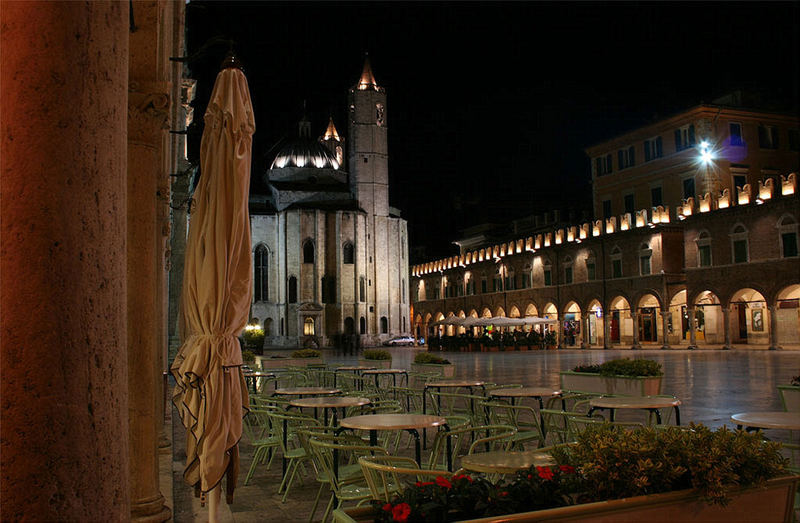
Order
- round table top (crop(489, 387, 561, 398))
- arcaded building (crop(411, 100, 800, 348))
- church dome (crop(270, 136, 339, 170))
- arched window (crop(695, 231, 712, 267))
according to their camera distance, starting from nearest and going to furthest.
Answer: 1. round table top (crop(489, 387, 561, 398))
2. arcaded building (crop(411, 100, 800, 348))
3. arched window (crop(695, 231, 712, 267))
4. church dome (crop(270, 136, 339, 170))

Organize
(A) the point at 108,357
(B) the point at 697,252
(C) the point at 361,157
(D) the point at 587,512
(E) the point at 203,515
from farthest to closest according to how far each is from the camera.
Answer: (C) the point at 361,157 → (B) the point at 697,252 → (E) the point at 203,515 → (D) the point at 587,512 → (A) the point at 108,357

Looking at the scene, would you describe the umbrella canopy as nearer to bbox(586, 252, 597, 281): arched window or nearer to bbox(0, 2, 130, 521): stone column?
bbox(0, 2, 130, 521): stone column

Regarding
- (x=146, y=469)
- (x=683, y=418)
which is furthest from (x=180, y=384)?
(x=683, y=418)

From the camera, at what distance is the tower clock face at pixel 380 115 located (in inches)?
2351

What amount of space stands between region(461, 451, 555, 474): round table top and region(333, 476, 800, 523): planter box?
821mm

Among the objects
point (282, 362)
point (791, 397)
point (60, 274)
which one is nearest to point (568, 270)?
point (282, 362)

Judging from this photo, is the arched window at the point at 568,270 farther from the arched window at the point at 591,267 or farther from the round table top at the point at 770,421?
the round table top at the point at 770,421

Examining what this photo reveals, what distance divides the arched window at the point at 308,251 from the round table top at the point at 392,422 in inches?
1997

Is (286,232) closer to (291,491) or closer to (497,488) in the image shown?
(291,491)

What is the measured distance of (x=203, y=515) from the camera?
5.60 metres

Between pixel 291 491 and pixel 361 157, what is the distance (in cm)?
5421

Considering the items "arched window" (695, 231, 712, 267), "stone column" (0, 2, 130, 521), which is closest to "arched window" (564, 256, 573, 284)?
"arched window" (695, 231, 712, 267)

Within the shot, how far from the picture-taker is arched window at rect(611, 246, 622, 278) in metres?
38.8

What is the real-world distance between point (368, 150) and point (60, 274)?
5856 centimetres
